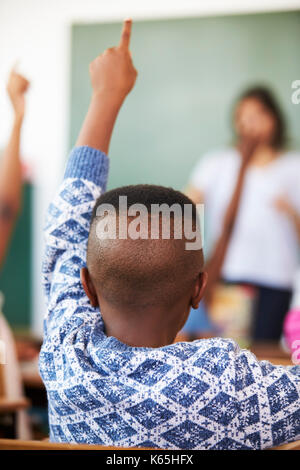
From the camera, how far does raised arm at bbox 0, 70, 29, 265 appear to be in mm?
979

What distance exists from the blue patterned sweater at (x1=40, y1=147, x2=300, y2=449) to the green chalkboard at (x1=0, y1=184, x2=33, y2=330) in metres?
3.11

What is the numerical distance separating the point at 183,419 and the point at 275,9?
3.22 metres

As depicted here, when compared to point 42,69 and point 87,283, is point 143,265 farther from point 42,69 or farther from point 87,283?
point 42,69

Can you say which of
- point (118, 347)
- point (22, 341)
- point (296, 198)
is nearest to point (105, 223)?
point (118, 347)

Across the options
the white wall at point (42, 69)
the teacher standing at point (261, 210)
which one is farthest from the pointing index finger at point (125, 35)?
the white wall at point (42, 69)

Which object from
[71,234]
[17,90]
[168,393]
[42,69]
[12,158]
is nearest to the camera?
[168,393]

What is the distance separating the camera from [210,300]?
11.1 ft

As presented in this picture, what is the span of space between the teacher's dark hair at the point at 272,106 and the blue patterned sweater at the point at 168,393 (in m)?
2.80

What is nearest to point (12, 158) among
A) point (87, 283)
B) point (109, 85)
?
point (109, 85)

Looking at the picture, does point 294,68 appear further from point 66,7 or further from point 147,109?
point 66,7

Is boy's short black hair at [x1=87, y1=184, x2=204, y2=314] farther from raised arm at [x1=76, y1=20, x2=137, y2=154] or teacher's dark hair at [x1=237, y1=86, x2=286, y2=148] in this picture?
teacher's dark hair at [x1=237, y1=86, x2=286, y2=148]

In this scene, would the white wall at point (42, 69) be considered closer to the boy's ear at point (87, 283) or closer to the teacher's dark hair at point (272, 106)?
the teacher's dark hair at point (272, 106)

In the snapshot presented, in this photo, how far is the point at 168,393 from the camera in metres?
0.64

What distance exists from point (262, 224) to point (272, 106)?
722mm
